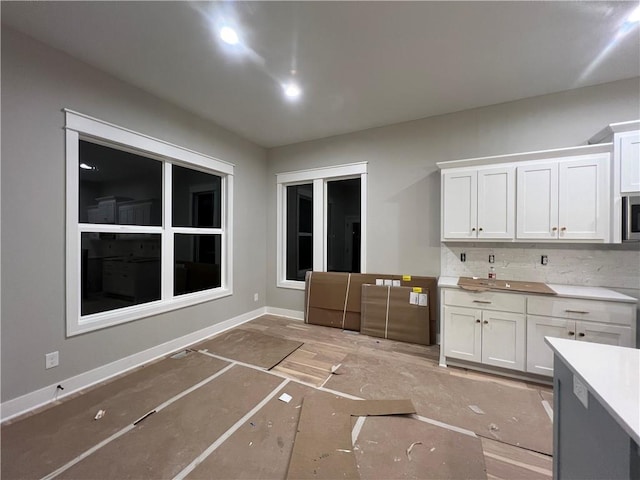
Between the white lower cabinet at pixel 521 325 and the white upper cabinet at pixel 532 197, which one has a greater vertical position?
the white upper cabinet at pixel 532 197

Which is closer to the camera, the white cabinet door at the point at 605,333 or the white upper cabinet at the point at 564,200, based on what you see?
the white cabinet door at the point at 605,333

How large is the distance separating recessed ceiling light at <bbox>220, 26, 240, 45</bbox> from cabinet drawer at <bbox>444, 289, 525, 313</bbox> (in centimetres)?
307

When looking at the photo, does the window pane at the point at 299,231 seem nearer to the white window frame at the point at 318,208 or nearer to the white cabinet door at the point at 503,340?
the white window frame at the point at 318,208

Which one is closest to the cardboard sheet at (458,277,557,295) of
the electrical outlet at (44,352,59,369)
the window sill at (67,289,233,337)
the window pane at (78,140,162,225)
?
the window sill at (67,289,233,337)

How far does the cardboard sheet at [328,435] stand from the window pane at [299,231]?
2.52 metres

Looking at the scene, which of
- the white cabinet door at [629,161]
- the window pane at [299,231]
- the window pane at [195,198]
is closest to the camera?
the white cabinet door at [629,161]

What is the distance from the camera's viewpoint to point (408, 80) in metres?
2.57

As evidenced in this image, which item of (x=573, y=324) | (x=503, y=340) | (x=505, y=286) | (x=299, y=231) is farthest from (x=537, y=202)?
(x=299, y=231)

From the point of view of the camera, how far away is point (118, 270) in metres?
2.69

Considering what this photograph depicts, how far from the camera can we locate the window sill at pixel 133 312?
2.31 m

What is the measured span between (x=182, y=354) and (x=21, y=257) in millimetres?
1679

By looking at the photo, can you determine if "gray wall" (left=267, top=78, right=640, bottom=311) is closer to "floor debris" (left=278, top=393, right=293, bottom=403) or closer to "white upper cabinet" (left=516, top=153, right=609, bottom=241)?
"white upper cabinet" (left=516, top=153, right=609, bottom=241)

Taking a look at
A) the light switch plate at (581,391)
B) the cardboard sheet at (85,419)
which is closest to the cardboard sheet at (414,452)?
the light switch plate at (581,391)

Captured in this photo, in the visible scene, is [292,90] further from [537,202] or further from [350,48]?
[537,202]
